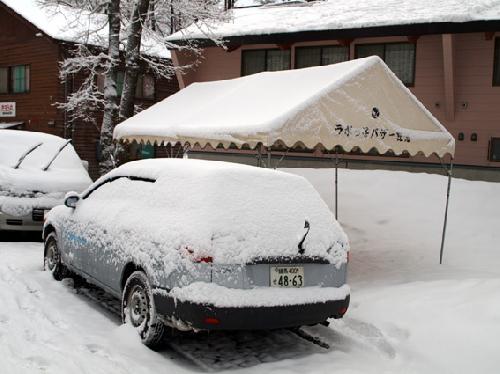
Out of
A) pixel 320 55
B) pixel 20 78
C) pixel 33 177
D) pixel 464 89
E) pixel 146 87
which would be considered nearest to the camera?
pixel 33 177

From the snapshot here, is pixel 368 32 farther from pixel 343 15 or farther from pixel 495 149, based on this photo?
pixel 495 149

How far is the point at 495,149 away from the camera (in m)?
14.0

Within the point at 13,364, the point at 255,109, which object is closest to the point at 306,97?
the point at 255,109

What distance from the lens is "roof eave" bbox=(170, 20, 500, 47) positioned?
1313 cm

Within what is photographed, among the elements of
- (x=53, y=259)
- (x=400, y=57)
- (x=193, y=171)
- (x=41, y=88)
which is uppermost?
(x=400, y=57)

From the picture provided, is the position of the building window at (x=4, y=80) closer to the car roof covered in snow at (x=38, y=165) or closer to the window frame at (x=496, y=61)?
the car roof covered in snow at (x=38, y=165)

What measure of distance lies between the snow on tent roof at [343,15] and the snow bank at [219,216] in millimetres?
9972

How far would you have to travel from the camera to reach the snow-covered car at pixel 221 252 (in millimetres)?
4527

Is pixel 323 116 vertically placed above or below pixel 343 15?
below

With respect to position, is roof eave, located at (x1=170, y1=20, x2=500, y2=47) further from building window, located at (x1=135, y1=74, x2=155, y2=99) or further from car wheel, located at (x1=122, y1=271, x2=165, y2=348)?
car wheel, located at (x1=122, y1=271, x2=165, y2=348)

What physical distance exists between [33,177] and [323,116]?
538cm

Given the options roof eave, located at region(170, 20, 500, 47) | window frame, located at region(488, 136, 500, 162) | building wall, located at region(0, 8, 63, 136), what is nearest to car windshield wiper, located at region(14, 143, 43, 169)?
roof eave, located at region(170, 20, 500, 47)

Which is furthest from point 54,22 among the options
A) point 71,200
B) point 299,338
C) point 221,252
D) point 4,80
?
point 221,252

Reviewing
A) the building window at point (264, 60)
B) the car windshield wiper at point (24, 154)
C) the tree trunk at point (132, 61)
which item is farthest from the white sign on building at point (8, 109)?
the car windshield wiper at point (24, 154)
